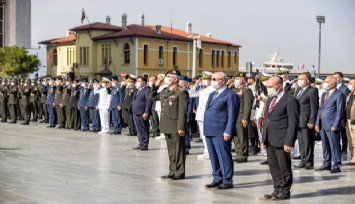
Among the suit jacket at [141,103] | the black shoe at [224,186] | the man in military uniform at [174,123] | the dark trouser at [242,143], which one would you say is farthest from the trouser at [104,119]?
the black shoe at [224,186]

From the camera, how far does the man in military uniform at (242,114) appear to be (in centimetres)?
1423

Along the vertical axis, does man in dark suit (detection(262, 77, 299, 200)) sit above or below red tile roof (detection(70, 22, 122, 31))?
below

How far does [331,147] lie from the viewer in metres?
13.2

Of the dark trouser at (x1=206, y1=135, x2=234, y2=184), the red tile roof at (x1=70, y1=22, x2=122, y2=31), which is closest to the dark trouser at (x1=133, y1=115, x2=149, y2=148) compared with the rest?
the dark trouser at (x1=206, y1=135, x2=234, y2=184)

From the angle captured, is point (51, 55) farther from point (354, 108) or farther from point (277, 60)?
point (354, 108)

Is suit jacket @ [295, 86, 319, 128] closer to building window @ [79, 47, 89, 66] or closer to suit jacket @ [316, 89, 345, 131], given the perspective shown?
suit jacket @ [316, 89, 345, 131]

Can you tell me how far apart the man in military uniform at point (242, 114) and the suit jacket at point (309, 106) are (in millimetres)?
1258

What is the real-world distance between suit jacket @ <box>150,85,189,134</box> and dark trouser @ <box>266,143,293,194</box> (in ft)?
7.71

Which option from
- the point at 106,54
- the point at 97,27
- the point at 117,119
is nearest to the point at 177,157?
the point at 117,119

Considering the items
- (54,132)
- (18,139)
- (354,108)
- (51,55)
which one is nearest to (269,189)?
(354,108)

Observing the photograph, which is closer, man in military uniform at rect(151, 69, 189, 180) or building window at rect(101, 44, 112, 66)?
man in military uniform at rect(151, 69, 189, 180)

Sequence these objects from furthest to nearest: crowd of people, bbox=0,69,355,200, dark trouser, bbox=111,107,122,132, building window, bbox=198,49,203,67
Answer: building window, bbox=198,49,203,67 → dark trouser, bbox=111,107,122,132 → crowd of people, bbox=0,69,355,200

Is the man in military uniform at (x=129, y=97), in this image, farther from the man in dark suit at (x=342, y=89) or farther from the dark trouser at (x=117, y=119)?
the man in dark suit at (x=342, y=89)

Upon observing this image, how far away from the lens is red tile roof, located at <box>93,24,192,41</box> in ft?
231
